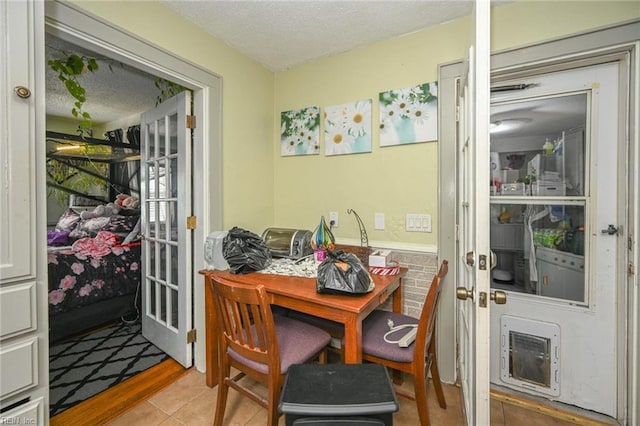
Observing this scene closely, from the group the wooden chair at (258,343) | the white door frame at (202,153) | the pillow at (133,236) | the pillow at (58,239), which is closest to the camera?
the wooden chair at (258,343)

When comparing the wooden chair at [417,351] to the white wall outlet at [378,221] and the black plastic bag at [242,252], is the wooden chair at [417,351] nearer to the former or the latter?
the white wall outlet at [378,221]

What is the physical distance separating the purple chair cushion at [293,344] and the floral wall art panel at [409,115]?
4.50ft

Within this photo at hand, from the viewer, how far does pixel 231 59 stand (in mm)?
2211

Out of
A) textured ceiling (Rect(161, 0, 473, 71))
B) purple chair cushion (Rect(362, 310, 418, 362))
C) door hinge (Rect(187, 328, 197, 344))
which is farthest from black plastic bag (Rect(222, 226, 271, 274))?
textured ceiling (Rect(161, 0, 473, 71))

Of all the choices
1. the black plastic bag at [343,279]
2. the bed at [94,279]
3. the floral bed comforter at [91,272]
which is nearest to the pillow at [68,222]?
the bed at [94,279]

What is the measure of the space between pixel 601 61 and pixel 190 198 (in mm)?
2606

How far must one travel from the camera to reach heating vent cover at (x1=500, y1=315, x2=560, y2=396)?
5.70ft

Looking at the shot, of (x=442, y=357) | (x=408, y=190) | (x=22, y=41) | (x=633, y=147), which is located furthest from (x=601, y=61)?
(x=22, y=41)

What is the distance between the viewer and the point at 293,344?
4.98 feet

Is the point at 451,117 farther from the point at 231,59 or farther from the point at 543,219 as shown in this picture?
the point at 231,59

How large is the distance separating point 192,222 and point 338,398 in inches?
60.4

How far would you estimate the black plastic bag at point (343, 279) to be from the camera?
4.75ft

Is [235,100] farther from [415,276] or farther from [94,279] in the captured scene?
[94,279]

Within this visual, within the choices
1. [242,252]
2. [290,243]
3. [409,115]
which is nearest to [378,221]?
[290,243]
